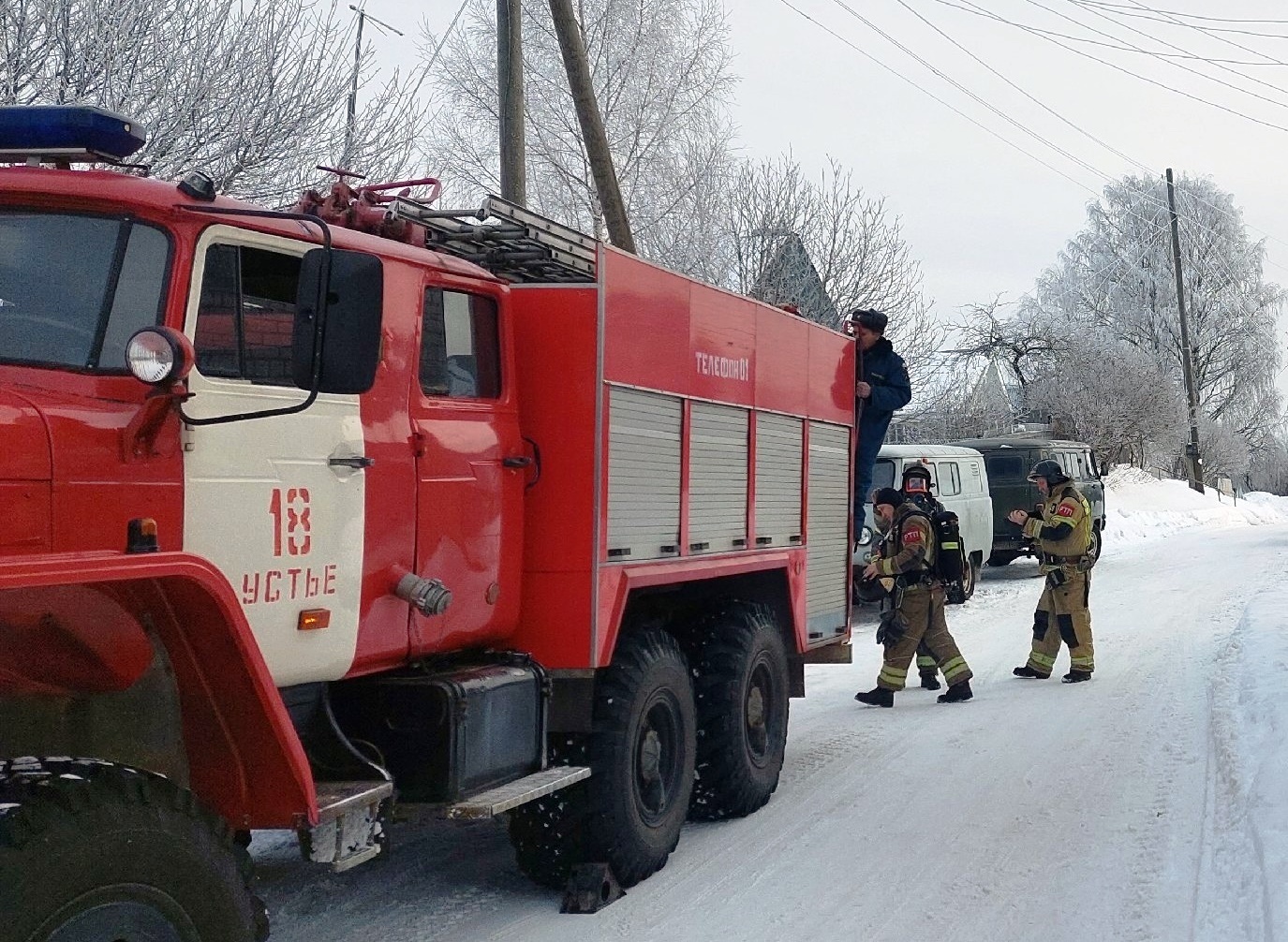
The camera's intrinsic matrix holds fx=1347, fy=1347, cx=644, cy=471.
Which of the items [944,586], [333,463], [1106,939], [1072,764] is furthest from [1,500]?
[944,586]

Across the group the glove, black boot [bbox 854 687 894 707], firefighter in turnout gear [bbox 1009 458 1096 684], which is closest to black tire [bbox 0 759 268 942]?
black boot [bbox 854 687 894 707]

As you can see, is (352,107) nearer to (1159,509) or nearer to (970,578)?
(970,578)

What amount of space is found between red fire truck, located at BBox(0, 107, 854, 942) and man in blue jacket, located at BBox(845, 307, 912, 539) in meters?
1.64

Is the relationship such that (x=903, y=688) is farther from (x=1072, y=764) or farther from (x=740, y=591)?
(x=740, y=591)

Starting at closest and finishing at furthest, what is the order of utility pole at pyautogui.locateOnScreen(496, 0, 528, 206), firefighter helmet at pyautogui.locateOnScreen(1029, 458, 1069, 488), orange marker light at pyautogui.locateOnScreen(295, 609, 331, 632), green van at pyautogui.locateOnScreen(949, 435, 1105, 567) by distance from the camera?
orange marker light at pyautogui.locateOnScreen(295, 609, 331, 632), utility pole at pyautogui.locateOnScreen(496, 0, 528, 206), firefighter helmet at pyautogui.locateOnScreen(1029, 458, 1069, 488), green van at pyautogui.locateOnScreen(949, 435, 1105, 567)

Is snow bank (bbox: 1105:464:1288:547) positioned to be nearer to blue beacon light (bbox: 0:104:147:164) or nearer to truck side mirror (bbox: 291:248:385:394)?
truck side mirror (bbox: 291:248:385:394)

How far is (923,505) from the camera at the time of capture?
1107 cm

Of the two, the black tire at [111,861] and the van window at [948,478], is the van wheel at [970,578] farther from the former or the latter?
the black tire at [111,861]

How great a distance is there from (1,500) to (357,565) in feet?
4.74

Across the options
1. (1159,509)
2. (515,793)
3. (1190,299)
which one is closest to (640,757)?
(515,793)

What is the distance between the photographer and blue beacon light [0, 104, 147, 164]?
3.88 meters

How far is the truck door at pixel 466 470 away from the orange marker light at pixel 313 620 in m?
0.51

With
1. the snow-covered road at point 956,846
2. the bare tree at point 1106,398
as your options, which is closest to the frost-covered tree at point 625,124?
the snow-covered road at point 956,846

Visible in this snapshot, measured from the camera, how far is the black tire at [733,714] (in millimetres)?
6785
